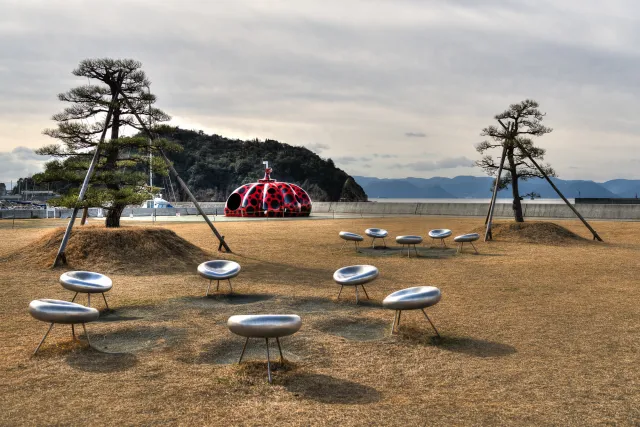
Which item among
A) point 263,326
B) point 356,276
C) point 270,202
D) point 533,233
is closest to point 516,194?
point 533,233

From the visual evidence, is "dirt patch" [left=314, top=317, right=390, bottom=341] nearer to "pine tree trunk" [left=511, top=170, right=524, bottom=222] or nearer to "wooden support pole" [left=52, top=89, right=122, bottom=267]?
"wooden support pole" [left=52, top=89, right=122, bottom=267]

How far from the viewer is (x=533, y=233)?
23312mm

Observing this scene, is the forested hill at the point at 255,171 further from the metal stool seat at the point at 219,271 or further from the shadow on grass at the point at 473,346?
the shadow on grass at the point at 473,346

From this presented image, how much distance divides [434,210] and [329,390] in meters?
40.2

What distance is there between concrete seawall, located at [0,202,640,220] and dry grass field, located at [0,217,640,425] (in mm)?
23428

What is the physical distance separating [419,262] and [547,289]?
5254 millimetres

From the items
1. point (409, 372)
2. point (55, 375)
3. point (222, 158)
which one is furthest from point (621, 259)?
point (222, 158)

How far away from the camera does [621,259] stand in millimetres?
17469

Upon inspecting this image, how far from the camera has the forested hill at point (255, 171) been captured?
386ft

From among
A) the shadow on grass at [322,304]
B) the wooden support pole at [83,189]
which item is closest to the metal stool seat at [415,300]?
the shadow on grass at [322,304]

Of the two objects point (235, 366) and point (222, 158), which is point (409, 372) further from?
point (222, 158)

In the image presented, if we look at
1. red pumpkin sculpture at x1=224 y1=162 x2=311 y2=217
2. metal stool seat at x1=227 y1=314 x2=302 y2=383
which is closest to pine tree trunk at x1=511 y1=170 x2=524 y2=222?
metal stool seat at x1=227 y1=314 x2=302 y2=383

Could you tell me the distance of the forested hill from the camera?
4628 inches

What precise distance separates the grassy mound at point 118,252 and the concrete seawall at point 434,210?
977 inches
